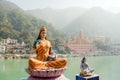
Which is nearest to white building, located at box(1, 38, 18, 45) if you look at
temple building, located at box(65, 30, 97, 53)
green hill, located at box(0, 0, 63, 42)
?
green hill, located at box(0, 0, 63, 42)

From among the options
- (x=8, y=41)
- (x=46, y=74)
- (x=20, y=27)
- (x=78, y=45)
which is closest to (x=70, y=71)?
(x=46, y=74)

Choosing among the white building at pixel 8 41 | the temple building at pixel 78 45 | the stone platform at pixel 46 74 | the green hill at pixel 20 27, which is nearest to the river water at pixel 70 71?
the stone platform at pixel 46 74

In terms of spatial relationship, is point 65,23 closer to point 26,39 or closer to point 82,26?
point 82,26

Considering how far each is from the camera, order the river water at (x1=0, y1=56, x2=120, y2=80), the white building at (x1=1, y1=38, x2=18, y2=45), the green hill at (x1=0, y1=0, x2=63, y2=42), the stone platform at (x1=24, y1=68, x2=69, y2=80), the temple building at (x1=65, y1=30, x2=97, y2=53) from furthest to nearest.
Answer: the temple building at (x1=65, y1=30, x2=97, y2=53) → the green hill at (x1=0, y1=0, x2=63, y2=42) → the white building at (x1=1, y1=38, x2=18, y2=45) → the river water at (x1=0, y1=56, x2=120, y2=80) → the stone platform at (x1=24, y1=68, x2=69, y2=80)

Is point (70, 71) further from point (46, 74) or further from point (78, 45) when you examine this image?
point (78, 45)

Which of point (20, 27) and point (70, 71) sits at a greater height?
point (20, 27)

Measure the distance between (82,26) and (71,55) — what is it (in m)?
26.1

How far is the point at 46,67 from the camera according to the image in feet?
12.9

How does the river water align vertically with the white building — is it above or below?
below

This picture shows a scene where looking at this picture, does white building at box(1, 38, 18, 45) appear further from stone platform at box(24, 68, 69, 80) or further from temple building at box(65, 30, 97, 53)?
stone platform at box(24, 68, 69, 80)

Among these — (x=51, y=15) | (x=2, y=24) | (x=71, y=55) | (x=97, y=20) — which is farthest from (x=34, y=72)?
(x=51, y=15)

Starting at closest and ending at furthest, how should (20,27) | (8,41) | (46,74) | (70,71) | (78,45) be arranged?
(46,74), (70,71), (8,41), (78,45), (20,27)

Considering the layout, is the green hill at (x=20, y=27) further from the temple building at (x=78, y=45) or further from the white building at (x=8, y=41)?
the temple building at (x=78, y=45)

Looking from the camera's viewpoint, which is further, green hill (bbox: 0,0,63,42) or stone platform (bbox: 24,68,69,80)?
green hill (bbox: 0,0,63,42)
